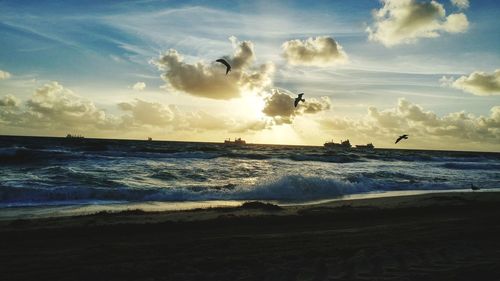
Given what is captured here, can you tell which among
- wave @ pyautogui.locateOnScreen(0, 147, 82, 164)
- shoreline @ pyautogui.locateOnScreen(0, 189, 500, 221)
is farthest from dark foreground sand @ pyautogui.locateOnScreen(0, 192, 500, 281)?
wave @ pyautogui.locateOnScreen(0, 147, 82, 164)

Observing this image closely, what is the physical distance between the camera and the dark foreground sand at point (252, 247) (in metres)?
5.88

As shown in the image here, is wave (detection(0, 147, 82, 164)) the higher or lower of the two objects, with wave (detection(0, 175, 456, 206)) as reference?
higher

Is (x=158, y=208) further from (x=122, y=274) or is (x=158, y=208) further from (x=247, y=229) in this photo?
(x=122, y=274)

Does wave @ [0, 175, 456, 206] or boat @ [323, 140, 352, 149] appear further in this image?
boat @ [323, 140, 352, 149]

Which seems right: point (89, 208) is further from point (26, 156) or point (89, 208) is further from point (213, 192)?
point (26, 156)

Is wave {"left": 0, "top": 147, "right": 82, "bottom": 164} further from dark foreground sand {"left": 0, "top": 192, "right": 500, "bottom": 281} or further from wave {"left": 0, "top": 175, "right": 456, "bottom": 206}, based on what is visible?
dark foreground sand {"left": 0, "top": 192, "right": 500, "bottom": 281}

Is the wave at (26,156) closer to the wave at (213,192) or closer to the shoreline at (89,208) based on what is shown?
the wave at (213,192)

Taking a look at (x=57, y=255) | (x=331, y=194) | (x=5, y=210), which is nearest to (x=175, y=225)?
(x=57, y=255)

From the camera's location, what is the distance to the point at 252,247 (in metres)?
7.38

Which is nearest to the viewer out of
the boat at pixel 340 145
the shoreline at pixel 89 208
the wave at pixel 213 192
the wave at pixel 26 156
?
the shoreline at pixel 89 208

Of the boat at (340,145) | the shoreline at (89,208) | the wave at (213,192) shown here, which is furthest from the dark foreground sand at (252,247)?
the boat at (340,145)

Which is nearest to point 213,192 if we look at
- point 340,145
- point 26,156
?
point 26,156

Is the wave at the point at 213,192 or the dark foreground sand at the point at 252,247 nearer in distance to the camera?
the dark foreground sand at the point at 252,247

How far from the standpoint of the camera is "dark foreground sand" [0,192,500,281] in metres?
5.88
